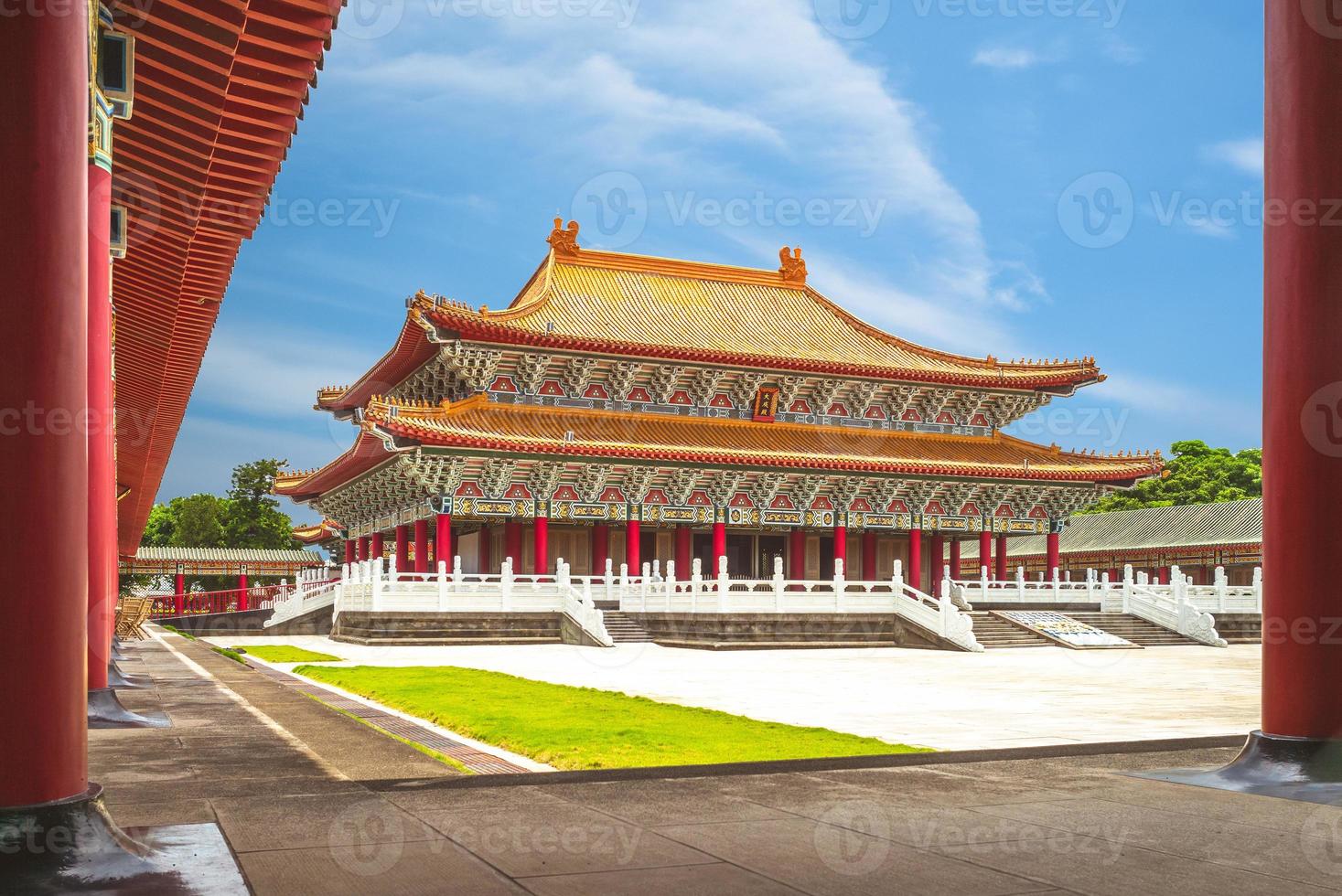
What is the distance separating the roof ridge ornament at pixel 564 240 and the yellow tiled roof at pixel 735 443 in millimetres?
7626

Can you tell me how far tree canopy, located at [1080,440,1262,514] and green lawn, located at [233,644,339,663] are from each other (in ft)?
171

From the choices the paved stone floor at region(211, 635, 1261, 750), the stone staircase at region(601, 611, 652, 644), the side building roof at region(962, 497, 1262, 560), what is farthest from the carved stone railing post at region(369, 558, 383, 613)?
the side building roof at region(962, 497, 1262, 560)

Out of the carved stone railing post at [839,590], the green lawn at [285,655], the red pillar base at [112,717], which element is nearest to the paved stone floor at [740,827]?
the red pillar base at [112,717]

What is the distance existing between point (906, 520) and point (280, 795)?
36118 mm

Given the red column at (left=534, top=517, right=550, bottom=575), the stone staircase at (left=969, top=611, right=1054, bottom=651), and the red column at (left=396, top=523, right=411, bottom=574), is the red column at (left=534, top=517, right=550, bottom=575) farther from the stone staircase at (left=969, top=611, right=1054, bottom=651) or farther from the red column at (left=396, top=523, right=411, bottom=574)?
the stone staircase at (left=969, top=611, right=1054, bottom=651)

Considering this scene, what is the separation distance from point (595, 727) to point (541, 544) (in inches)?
965

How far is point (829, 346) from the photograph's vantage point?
1703 inches

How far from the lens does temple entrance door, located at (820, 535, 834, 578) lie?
43469 mm

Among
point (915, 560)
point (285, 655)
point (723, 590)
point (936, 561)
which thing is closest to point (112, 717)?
point (285, 655)

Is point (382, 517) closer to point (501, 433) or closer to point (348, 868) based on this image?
point (501, 433)

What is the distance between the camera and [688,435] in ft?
129

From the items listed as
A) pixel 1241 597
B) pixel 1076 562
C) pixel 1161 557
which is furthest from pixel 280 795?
pixel 1076 562

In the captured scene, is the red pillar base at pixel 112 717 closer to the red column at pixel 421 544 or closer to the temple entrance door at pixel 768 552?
the red column at pixel 421 544

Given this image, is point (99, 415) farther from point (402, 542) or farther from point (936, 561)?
point (936, 561)
